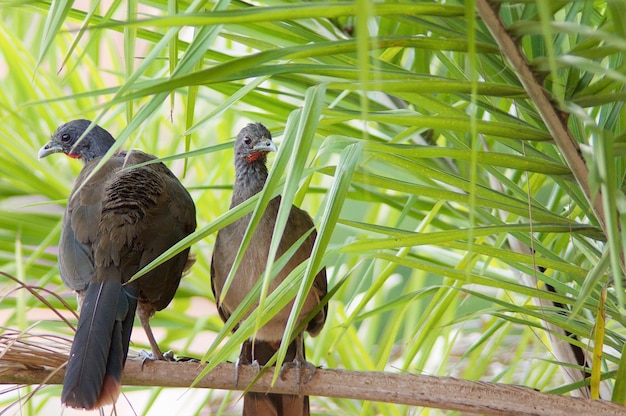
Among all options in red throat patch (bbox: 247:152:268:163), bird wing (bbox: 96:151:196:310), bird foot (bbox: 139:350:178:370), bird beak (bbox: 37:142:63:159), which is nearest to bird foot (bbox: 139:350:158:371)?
bird foot (bbox: 139:350:178:370)

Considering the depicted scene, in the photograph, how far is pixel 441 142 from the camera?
2199 mm

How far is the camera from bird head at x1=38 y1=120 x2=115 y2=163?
7.38 feet

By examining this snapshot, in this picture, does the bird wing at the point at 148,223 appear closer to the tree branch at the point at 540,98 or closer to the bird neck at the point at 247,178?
the bird neck at the point at 247,178

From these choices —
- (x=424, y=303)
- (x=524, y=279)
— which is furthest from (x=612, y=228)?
(x=424, y=303)

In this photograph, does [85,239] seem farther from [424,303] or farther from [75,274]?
[424,303]

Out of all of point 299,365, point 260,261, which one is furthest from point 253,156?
point 299,365

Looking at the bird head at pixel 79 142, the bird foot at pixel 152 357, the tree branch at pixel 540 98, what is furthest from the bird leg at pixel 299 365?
the bird head at pixel 79 142

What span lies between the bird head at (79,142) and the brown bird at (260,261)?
44 centimetres

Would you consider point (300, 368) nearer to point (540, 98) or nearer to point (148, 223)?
point (148, 223)

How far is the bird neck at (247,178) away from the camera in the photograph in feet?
6.87

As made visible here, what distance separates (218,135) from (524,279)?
1.12 m

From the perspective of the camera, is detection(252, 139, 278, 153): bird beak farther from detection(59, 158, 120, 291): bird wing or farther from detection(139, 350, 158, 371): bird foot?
detection(139, 350, 158, 371): bird foot

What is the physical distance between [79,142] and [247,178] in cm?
50

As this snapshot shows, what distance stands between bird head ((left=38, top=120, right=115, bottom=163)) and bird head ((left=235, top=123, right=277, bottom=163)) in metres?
0.41
